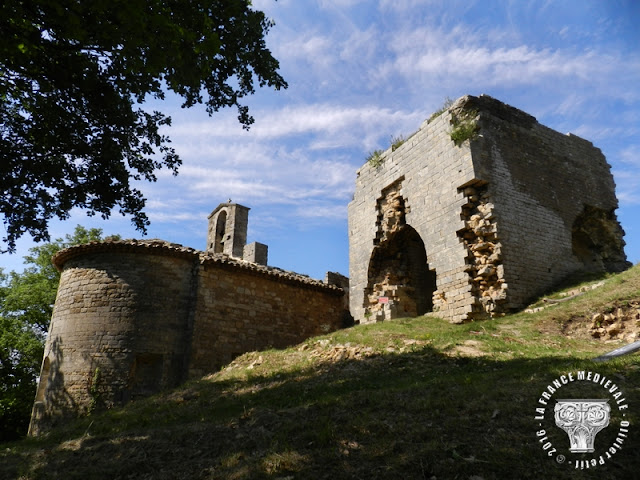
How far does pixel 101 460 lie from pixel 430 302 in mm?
11442

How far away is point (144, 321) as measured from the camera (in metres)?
11.6

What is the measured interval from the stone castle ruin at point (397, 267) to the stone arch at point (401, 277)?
0.05 metres

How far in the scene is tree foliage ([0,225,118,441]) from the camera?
1931 centimetres

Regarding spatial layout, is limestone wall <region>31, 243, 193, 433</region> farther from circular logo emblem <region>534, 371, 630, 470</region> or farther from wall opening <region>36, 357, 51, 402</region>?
circular logo emblem <region>534, 371, 630, 470</region>

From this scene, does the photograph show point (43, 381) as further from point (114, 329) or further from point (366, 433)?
point (366, 433)

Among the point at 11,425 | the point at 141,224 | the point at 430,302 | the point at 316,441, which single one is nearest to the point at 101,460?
the point at 316,441

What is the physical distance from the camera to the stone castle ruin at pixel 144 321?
11109 millimetres

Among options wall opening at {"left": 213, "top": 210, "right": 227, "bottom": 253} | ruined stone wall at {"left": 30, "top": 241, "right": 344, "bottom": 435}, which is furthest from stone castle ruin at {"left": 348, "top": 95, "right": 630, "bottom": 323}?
wall opening at {"left": 213, "top": 210, "right": 227, "bottom": 253}

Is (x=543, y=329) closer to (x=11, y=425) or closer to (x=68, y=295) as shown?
(x=68, y=295)

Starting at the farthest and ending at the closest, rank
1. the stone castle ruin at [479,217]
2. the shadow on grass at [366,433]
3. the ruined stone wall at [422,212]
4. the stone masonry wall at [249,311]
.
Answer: the stone masonry wall at [249,311] < the ruined stone wall at [422,212] < the stone castle ruin at [479,217] < the shadow on grass at [366,433]

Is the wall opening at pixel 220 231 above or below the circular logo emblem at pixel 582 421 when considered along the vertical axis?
above

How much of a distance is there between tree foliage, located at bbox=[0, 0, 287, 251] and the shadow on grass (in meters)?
3.64

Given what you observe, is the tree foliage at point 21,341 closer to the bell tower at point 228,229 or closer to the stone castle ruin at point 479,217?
the bell tower at point 228,229

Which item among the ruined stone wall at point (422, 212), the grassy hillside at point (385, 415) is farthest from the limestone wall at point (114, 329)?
the ruined stone wall at point (422, 212)
